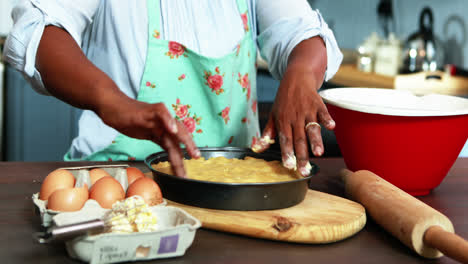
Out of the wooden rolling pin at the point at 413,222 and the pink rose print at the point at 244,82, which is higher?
the pink rose print at the point at 244,82

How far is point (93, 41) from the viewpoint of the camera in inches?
52.8

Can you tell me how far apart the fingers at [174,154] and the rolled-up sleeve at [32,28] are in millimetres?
392

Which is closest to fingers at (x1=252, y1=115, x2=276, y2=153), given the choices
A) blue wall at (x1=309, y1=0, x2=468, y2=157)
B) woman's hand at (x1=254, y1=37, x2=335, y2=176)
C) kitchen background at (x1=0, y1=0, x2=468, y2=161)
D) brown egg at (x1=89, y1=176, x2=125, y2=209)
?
woman's hand at (x1=254, y1=37, x2=335, y2=176)

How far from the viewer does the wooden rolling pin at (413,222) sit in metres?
0.69

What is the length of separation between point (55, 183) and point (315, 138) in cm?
47

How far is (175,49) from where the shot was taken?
1299 millimetres

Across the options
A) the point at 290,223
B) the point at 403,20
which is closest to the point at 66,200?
the point at 290,223

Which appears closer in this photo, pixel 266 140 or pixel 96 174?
pixel 96 174

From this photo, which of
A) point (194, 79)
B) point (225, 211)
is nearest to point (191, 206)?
point (225, 211)

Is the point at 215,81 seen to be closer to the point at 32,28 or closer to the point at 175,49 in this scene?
the point at 175,49

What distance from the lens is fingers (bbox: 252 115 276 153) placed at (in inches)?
39.0

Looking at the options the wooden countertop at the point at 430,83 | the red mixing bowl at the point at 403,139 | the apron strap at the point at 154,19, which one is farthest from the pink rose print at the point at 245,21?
the wooden countertop at the point at 430,83

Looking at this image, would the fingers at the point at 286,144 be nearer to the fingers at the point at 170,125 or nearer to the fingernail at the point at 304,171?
the fingernail at the point at 304,171

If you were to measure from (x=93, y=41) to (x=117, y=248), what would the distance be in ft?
2.73
